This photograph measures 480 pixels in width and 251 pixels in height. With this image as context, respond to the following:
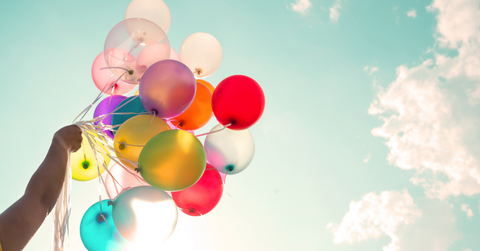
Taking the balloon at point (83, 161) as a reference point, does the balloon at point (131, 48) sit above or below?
above

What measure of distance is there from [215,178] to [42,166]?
1.30 metres

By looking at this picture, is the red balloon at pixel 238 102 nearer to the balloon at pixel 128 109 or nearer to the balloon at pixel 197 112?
the balloon at pixel 197 112

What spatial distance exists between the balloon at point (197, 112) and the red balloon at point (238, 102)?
30 centimetres

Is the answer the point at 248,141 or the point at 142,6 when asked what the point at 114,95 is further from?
the point at 248,141

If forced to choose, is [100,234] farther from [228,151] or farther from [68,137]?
[228,151]

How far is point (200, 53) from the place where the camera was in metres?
2.75

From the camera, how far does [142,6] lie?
2.72m

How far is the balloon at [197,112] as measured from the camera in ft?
7.64

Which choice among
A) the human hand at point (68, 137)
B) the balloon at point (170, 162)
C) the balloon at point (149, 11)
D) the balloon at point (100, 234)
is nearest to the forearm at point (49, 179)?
the human hand at point (68, 137)

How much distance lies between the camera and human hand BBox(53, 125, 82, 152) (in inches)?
56.0

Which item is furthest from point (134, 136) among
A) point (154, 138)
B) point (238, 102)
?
point (238, 102)

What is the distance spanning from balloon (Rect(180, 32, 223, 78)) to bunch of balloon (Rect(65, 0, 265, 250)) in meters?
0.01

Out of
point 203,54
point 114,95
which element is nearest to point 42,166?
point 114,95

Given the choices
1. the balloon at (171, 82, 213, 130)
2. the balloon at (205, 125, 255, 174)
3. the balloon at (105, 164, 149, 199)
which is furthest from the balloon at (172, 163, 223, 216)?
the balloon at (171, 82, 213, 130)
